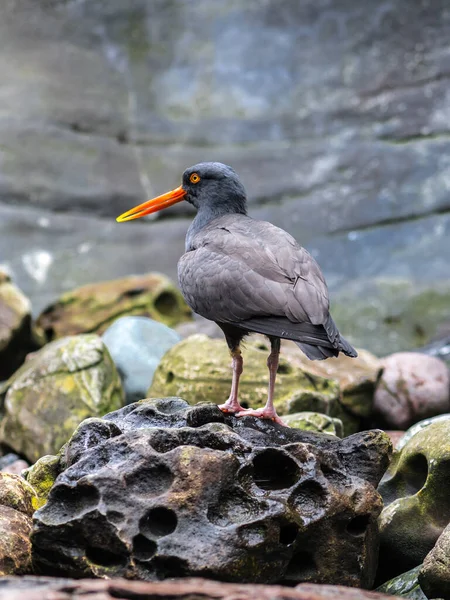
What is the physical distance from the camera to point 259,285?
4.61 metres

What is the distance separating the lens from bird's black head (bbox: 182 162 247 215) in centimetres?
584

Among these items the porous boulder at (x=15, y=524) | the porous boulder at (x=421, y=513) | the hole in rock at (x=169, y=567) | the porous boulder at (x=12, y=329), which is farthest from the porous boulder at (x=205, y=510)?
the porous boulder at (x=12, y=329)

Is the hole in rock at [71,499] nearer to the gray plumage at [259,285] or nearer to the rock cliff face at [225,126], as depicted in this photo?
the gray plumage at [259,285]

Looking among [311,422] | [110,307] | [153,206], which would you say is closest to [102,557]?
[311,422]

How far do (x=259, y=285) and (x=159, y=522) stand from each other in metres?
A: 1.63

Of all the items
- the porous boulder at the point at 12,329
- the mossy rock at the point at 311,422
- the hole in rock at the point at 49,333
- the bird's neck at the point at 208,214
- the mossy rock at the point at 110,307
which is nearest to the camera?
the mossy rock at the point at 311,422

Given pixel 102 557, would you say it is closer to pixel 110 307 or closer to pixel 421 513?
pixel 421 513

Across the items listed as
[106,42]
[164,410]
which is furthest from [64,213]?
[164,410]

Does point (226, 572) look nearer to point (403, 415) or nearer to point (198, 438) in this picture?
point (198, 438)

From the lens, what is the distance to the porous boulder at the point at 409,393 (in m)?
8.01

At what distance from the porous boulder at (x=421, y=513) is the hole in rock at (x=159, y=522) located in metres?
1.46

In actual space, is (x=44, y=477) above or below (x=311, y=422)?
below

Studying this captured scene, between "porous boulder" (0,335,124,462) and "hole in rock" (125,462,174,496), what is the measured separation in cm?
349

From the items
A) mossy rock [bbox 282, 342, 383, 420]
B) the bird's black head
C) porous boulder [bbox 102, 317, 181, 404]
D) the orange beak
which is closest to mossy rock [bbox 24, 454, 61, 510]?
the bird's black head
